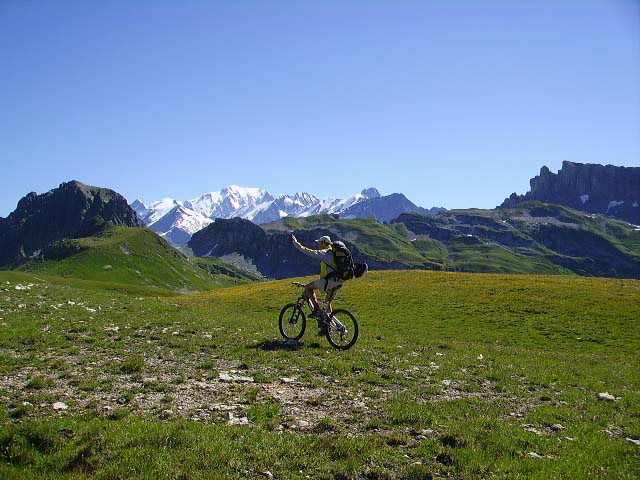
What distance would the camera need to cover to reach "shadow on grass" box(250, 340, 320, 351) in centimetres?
1996

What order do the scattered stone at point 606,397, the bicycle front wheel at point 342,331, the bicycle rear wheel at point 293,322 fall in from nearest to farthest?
the scattered stone at point 606,397
the bicycle front wheel at point 342,331
the bicycle rear wheel at point 293,322

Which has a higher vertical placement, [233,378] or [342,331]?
[342,331]

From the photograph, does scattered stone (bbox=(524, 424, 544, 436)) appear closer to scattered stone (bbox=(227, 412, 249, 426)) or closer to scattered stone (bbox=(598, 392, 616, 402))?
scattered stone (bbox=(598, 392, 616, 402))

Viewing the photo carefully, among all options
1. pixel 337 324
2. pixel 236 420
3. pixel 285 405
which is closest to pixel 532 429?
pixel 285 405

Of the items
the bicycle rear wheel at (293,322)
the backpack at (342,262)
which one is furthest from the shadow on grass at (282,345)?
the backpack at (342,262)

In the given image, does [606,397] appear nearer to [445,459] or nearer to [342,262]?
[445,459]

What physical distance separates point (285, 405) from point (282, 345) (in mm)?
7728

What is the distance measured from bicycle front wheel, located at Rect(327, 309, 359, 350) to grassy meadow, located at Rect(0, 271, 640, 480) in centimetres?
59

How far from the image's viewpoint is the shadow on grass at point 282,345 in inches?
786

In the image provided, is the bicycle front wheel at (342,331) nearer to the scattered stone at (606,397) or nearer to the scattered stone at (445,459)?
the scattered stone at (606,397)

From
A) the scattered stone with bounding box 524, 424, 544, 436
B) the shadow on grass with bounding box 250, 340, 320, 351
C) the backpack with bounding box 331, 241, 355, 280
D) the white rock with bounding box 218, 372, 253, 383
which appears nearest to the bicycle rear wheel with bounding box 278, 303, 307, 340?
the shadow on grass with bounding box 250, 340, 320, 351

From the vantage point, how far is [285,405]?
41.8ft

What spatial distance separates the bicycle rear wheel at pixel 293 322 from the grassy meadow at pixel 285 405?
0.89 m

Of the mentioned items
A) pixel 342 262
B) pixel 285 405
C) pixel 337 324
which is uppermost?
pixel 342 262
